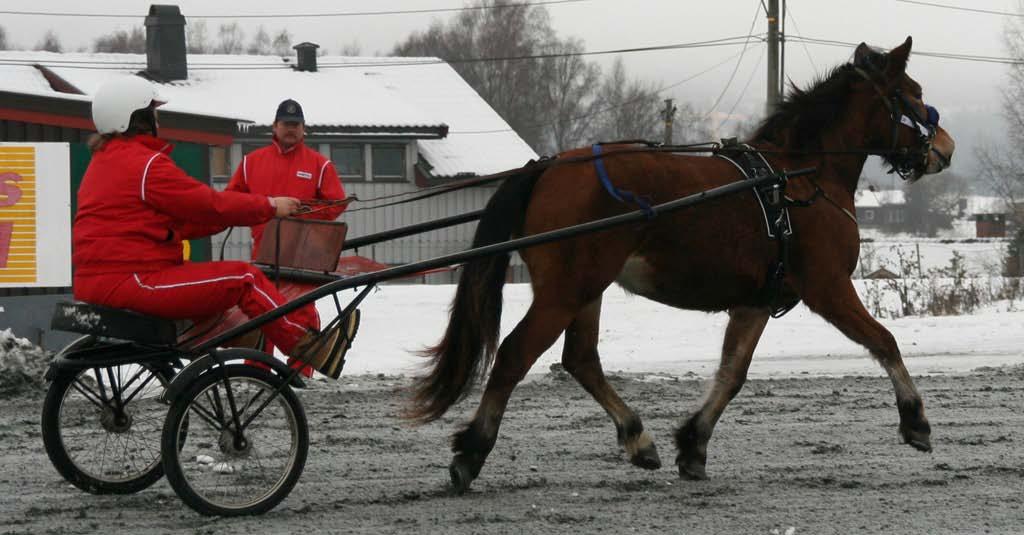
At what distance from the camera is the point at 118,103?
554cm

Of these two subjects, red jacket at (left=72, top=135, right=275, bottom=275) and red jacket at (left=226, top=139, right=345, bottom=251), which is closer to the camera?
red jacket at (left=72, top=135, right=275, bottom=275)

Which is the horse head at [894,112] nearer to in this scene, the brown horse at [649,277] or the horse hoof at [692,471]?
the brown horse at [649,277]

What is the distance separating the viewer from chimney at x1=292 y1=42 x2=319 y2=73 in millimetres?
36906

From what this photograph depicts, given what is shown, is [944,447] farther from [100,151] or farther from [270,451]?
[100,151]

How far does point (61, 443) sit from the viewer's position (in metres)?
5.86

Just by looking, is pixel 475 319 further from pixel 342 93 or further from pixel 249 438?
pixel 342 93

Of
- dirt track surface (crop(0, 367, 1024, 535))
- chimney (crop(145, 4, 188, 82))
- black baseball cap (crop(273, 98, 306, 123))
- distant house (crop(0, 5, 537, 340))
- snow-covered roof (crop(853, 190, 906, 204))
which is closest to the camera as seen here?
dirt track surface (crop(0, 367, 1024, 535))

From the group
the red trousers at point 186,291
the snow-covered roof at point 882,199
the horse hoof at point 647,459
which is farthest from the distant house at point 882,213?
the red trousers at point 186,291

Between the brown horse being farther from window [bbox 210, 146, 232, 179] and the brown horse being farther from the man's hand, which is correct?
window [bbox 210, 146, 232, 179]

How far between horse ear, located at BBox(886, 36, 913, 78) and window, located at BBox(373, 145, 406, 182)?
26978 mm

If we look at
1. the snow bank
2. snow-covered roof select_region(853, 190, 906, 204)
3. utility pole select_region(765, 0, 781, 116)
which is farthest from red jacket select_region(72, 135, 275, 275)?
snow-covered roof select_region(853, 190, 906, 204)

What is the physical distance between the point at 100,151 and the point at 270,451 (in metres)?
1.44

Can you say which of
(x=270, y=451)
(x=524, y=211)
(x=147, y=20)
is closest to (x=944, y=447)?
(x=524, y=211)

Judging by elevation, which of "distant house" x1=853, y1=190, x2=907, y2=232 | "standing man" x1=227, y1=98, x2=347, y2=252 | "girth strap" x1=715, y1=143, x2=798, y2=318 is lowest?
"distant house" x1=853, y1=190, x2=907, y2=232
